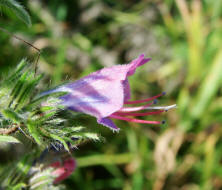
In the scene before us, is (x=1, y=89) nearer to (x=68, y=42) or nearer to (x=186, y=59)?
(x=68, y=42)

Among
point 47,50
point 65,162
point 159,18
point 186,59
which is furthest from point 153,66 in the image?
point 65,162

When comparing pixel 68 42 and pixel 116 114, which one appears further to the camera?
pixel 68 42

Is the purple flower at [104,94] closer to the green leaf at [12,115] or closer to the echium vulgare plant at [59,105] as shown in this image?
the echium vulgare plant at [59,105]

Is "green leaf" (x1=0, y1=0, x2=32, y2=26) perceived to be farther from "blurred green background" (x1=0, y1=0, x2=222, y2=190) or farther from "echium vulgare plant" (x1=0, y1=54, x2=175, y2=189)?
"blurred green background" (x1=0, y1=0, x2=222, y2=190)

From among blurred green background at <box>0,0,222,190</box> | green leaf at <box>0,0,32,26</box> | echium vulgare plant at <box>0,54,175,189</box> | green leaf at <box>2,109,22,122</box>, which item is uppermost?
blurred green background at <box>0,0,222,190</box>

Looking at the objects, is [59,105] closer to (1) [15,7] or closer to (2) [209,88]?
(1) [15,7]

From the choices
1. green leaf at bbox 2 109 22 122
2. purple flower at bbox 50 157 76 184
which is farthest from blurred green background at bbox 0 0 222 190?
green leaf at bbox 2 109 22 122

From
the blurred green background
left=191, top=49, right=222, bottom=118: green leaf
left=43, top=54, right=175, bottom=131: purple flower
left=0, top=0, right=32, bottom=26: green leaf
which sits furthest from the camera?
left=191, top=49, right=222, bottom=118: green leaf
